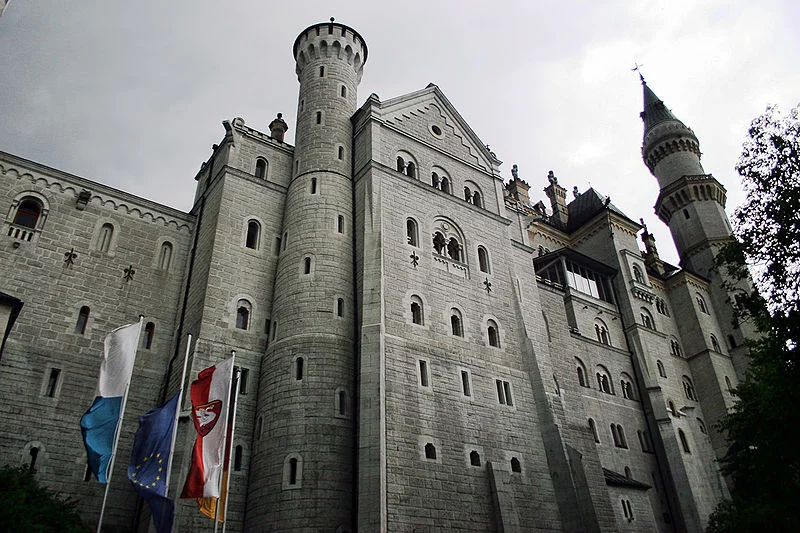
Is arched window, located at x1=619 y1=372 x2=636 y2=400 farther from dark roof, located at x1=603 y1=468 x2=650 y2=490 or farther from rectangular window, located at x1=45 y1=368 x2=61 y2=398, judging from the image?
rectangular window, located at x1=45 y1=368 x2=61 y2=398

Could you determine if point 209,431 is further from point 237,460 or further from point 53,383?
point 53,383

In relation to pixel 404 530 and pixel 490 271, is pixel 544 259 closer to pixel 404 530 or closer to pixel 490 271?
pixel 490 271

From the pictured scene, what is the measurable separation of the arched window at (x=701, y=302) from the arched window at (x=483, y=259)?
23877 millimetres

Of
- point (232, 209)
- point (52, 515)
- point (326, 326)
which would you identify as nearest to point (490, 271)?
point (326, 326)

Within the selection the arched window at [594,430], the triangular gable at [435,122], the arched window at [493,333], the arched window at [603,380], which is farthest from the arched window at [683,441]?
the triangular gable at [435,122]

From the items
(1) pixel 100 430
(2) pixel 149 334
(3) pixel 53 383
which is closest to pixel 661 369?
(2) pixel 149 334

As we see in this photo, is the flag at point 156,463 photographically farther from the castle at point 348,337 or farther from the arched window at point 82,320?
the arched window at point 82,320

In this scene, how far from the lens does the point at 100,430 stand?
16406 millimetres

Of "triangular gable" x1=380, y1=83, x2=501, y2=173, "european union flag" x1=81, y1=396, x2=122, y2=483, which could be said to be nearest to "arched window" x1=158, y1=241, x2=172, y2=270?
"european union flag" x1=81, y1=396, x2=122, y2=483

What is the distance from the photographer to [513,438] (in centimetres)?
2608

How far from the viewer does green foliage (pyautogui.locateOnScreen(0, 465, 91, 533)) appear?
1501cm

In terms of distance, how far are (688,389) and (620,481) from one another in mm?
14653

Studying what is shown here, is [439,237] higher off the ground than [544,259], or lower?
lower

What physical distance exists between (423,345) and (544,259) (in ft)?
57.1
